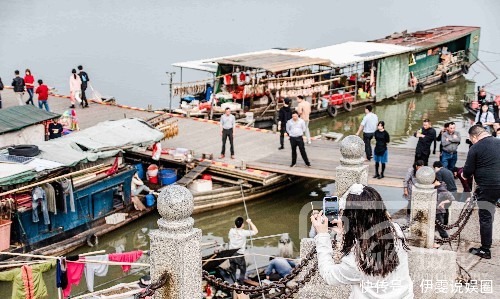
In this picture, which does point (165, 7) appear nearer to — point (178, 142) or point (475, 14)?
point (475, 14)

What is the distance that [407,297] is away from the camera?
16.8ft

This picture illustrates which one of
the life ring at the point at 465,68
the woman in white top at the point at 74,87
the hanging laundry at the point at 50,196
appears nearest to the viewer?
the hanging laundry at the point at 50,196

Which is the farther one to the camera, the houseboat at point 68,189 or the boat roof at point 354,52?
A: the boat roof at point 354,52

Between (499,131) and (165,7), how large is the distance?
240 ft

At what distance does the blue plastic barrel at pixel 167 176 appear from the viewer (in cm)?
2089

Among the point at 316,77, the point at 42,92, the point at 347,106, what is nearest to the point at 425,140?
the point at 316,77

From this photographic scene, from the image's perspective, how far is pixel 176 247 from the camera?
6.25m

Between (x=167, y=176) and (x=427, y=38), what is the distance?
25.0 metres

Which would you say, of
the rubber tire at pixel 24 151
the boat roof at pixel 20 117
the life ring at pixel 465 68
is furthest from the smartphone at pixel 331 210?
the life ring at pixel 465 68

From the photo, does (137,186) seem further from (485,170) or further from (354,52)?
(354,52)

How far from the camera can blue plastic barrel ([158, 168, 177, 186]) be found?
68.5 ft

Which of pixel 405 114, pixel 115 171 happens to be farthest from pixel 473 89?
pixel 115 171

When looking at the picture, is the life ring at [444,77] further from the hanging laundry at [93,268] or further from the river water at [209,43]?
the hanging laundry at [93,268]

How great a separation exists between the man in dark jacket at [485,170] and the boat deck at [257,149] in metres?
7.87
